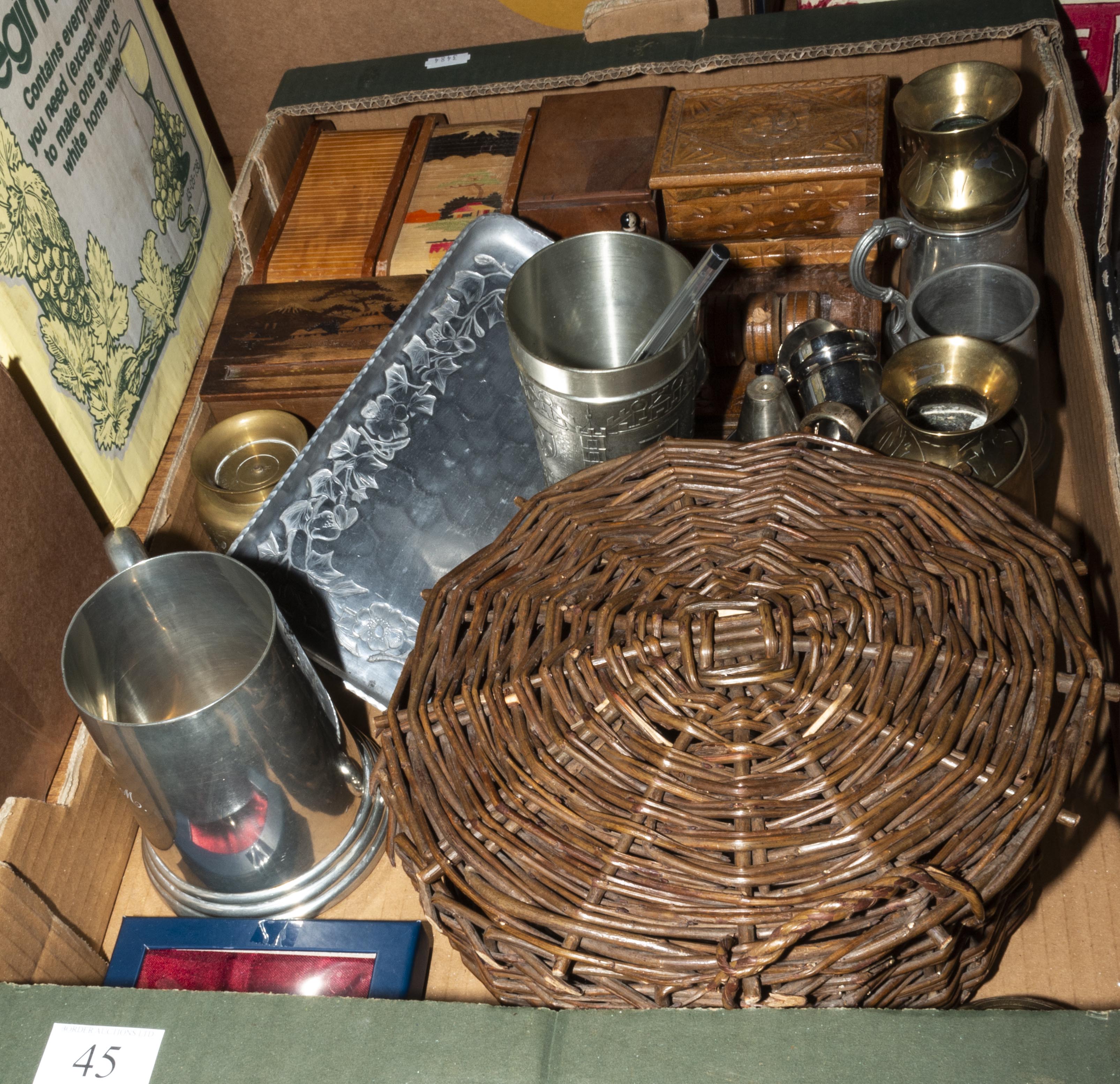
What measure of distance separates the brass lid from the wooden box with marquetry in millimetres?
364

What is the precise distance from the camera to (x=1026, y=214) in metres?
0.99

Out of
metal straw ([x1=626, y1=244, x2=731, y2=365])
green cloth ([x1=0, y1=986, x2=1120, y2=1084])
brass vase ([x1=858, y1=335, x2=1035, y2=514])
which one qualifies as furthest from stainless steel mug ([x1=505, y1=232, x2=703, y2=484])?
green cloth ([x1=0, y1=986, x2=1120, y2=1084])

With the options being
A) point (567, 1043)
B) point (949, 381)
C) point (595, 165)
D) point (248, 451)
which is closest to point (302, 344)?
point (248, 451)

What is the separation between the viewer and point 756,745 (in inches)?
19.9

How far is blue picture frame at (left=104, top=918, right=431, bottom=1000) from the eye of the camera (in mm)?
644

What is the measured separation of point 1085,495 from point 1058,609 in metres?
0.32

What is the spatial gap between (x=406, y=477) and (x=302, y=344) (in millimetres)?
184

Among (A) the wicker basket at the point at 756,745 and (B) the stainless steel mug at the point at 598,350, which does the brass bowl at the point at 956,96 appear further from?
(A) the wicker basket at the point at 756,745

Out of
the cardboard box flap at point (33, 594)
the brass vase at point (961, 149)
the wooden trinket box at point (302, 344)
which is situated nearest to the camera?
the cardboard box flap at point (33, 594)

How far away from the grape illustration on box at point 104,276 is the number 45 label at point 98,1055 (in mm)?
525

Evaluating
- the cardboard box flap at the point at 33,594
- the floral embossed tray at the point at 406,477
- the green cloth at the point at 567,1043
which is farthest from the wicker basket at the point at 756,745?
the cardboard box flap at the point at 33,594

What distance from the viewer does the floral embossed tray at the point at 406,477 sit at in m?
0.78

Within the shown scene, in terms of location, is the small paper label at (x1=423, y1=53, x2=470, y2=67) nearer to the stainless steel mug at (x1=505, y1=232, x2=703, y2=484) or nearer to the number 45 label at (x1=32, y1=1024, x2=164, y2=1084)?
the stainless steel mug at (x1=505, y1=232, x2=703, y2=484)

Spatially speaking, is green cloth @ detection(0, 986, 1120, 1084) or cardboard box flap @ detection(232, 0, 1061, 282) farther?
cardboard box flap @ detection(232, 0, 1061, 282)
